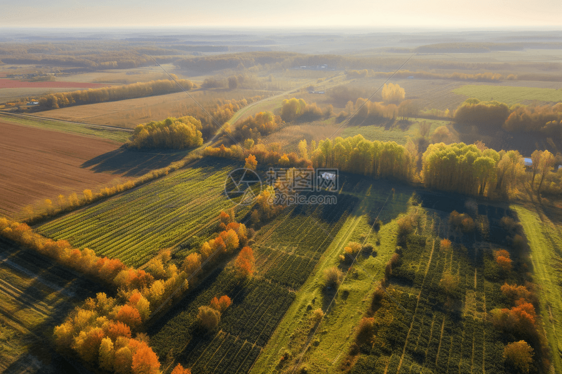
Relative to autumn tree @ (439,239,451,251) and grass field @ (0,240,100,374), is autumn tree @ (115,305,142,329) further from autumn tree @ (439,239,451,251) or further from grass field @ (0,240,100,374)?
autumn tree @ (439,239,451,251)

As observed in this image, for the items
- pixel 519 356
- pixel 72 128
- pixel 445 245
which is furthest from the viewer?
pixel 72 128

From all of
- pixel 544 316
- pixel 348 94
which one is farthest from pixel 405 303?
pixel 348 94

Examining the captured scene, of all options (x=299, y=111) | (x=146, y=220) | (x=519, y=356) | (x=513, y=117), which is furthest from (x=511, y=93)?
(x=146, y=220)

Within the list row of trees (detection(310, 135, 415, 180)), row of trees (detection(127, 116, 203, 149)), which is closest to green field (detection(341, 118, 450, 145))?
row of trees (detection(310, 135, 415, 180))

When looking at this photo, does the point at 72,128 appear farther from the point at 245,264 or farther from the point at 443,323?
the point at 443,323

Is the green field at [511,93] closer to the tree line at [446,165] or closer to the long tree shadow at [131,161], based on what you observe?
the tree line at [446,165]
